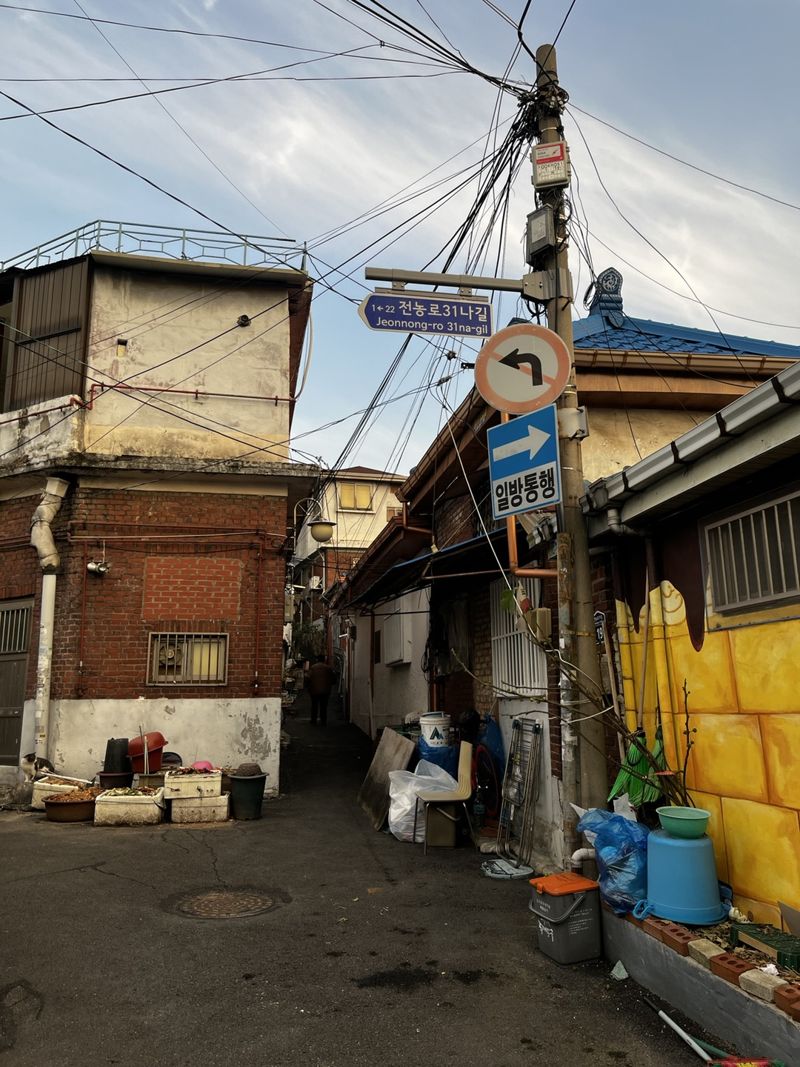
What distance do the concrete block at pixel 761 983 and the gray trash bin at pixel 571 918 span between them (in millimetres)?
1390

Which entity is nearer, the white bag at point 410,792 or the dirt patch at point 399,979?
the dirt patch at point 399,979

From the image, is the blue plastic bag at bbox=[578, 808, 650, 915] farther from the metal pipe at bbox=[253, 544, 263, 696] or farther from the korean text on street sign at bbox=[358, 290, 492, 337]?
the metal pipe at bbox=[253, 544, 263, 696]

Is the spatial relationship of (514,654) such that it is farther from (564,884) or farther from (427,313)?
(427,313)

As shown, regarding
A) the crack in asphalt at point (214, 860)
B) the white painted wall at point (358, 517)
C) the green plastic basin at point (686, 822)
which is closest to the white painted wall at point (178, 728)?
the crack in asphalt at point (214, 860)

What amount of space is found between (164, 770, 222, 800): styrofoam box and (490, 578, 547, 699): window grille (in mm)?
3706

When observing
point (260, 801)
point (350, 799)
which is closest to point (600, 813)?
point (260, 801)

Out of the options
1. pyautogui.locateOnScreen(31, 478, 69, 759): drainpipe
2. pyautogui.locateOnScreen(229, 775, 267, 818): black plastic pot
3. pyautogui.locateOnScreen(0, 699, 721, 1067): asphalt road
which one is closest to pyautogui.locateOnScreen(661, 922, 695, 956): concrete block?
pyautogui.locateOnScreen(0, 699, 721, 1067): asphalt road

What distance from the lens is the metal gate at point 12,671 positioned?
1120cm

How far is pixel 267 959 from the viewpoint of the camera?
491 cm

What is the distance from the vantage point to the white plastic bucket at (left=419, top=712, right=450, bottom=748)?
9.29 m

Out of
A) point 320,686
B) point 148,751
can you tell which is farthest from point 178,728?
point 320,686

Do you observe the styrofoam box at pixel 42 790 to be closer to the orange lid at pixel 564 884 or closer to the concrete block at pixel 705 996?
the orange lid at pixel 564 884

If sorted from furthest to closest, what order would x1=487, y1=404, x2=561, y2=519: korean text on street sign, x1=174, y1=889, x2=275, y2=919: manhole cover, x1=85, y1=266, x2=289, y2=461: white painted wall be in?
x1=85, y1=266, x2=289, y2=461: white painted wall, x1=174, y1=889, x2=275, y2=919: manhole cover, x1=487, y1=404, x2=561, y2=519: korean text on street sign

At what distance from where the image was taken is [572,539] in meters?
5.46
